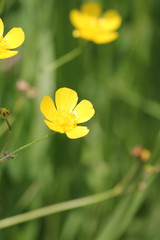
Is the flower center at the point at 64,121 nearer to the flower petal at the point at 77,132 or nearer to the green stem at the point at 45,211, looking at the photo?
the flower petal at the point at 77,132

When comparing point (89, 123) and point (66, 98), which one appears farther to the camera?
point (89, 123)

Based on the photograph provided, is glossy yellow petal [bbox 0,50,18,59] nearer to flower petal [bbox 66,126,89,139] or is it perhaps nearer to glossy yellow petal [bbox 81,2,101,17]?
flower petal [bbox 66,126,89,139]

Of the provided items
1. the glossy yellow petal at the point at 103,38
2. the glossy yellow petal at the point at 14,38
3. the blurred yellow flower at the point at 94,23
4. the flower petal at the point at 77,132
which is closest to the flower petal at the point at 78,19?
the blurred yellow flower at the point at 94,23

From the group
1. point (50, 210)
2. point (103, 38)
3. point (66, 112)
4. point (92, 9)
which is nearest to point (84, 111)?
point (66, 112)

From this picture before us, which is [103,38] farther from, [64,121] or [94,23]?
[64,121]

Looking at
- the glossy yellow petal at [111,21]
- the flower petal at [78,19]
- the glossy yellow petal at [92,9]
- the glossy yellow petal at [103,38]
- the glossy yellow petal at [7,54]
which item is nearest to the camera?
the glossy yellow petal at [7,54]

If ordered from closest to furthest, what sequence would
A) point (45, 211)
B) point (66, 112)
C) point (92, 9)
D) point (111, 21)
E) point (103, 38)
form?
point (66, 112) → point (45, 211) → point (103, 38) → point (111, 21) → point (92, 9)
